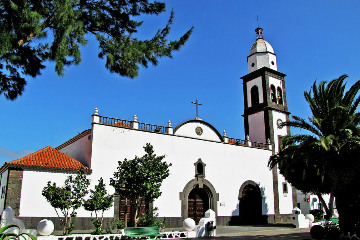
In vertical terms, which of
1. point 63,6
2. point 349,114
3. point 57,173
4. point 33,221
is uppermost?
point 63,6

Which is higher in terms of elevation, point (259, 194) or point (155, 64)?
point (155, 64)

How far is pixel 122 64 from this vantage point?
381 inches

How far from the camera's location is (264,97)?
94.4 feet

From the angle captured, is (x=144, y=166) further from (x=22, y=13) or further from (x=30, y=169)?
(x=22, y=13)

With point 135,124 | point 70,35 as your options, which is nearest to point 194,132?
point 135,124

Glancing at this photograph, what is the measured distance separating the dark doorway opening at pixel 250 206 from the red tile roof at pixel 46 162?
12613 millimetres

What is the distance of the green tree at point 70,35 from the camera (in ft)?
26.2

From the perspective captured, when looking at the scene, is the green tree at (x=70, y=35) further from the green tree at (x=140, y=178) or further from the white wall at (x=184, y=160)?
the white wall at (x=184, y=160)

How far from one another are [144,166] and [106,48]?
627cm

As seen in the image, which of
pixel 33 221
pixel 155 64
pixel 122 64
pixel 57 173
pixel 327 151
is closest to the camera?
pixel 122 64

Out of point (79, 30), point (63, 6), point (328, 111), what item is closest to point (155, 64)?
point (79, 30)

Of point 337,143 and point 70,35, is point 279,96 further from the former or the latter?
point 70,35

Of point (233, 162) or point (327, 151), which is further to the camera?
point (233, 162)

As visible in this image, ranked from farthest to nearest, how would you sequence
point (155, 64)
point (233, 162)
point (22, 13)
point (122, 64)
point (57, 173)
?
point (233, 162) → point (57, 173) → point (155, 64) → point (122, 64) → point (22, 13)
